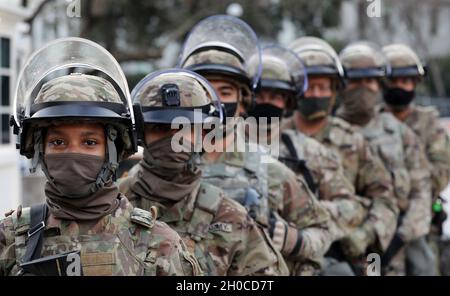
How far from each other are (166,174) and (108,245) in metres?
0.94

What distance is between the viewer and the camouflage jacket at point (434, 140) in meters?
8.33

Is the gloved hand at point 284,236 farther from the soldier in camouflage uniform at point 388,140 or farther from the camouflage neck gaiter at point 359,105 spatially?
the camouflage neck gaiter at point 359,105

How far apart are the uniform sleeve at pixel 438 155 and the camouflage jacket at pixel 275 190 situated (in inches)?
122

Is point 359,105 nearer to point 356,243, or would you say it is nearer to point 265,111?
point 356,243

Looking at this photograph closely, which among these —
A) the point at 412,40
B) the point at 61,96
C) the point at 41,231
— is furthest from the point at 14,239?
the point at 412,40

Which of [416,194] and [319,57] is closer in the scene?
[319,57]

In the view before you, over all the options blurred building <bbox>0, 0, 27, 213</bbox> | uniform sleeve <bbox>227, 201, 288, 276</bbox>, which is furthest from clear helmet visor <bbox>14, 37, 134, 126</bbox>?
blurred building <bbox>0, 0, 27, 213</bbox>

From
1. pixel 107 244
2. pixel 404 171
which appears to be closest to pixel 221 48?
pixel 107 244

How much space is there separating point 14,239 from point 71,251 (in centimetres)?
22

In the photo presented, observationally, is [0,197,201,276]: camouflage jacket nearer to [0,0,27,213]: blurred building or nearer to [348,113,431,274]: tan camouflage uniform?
[348,113,431,274]: tan camouflage uniform

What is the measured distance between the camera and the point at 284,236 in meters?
4.88

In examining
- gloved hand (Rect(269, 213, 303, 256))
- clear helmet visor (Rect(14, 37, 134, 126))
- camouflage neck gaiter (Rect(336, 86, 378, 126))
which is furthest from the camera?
camouflage neck gaiter (Rect(336, 86, 378, 126))

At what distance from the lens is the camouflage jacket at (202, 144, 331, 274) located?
473 cm

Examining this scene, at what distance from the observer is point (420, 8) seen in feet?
93.8
